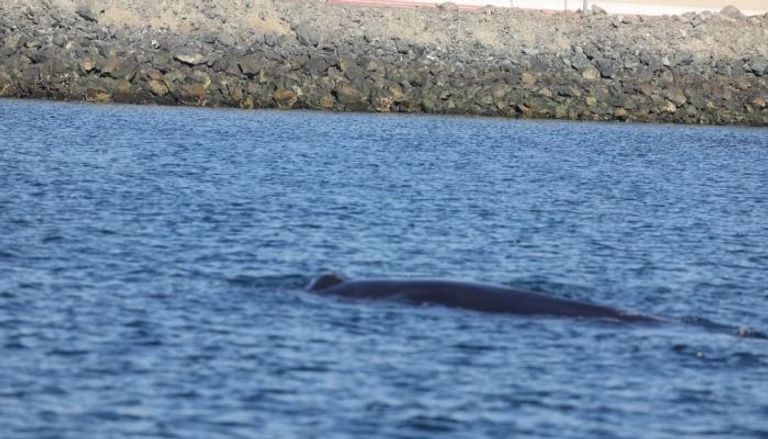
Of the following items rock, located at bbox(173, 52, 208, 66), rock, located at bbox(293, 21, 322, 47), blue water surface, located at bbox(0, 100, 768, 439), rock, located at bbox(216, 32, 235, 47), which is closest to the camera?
blue water surface, located at bbox(0, 100, 768, 439)

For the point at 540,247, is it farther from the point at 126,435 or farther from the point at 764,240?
the point at 126,435

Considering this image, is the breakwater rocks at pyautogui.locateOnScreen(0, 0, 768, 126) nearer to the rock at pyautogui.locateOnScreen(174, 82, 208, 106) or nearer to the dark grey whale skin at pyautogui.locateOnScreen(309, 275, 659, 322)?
the rock at pyautogui.locateOnScreen(174, 82, 208, 106)

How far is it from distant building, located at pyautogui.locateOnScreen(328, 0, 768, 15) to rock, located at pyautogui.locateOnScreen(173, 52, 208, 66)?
20.6 metres

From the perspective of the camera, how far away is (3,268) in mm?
23047

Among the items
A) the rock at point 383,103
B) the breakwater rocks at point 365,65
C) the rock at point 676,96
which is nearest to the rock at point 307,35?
the breakwater rocks at point 365,65

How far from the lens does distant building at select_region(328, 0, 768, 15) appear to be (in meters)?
86.6

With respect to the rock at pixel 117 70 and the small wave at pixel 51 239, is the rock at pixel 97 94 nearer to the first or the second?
the rock at pixel 117 70

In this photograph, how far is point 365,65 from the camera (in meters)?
65.6

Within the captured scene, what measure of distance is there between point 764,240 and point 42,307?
1656cm

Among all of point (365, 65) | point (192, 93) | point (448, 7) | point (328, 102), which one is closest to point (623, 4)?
point (448, 7)

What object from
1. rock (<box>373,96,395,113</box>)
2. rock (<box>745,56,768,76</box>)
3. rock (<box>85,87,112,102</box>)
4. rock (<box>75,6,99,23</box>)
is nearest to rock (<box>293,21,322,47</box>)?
rock (<box>373,96,395,113</box>)

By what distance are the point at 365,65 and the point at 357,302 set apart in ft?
149

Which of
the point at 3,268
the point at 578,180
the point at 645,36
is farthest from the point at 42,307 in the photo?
the point at 645,36

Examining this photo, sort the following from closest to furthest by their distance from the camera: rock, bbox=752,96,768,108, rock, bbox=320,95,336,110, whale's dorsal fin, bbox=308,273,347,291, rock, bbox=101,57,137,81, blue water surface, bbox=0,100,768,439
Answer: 1. blue water surface, bbox=0,100,768,439
2. whale's dorsal fin, bbox=308,273,347,291
3. rock, bbox=101,57,137,81
4. rock, bbox=320,95,336,110
5. rock, bbox=752,96,768,108
